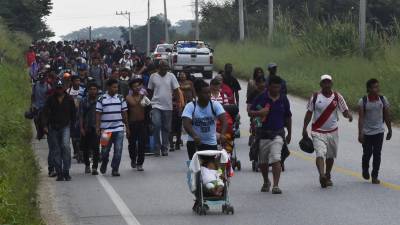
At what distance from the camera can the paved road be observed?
1365 centimetres

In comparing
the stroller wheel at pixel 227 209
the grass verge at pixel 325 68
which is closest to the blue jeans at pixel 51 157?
the stroller wheel at pixel 227 209

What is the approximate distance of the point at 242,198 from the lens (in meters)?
15.6

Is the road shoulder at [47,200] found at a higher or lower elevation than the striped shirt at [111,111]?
lower

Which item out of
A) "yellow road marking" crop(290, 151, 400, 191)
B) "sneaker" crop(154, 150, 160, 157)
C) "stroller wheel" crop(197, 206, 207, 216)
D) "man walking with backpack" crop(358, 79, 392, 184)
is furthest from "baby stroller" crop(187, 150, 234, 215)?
"sneaker" crop(154, 150, 160, 157)

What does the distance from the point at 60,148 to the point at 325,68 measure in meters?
28.9

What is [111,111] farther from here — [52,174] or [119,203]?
[119,203]

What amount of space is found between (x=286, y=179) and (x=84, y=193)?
3.29 metres

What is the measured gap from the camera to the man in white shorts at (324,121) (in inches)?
648

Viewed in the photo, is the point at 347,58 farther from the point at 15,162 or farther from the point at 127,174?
the point at 15,162

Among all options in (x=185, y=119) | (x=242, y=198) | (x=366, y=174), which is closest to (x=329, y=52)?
(x=366, y=174)

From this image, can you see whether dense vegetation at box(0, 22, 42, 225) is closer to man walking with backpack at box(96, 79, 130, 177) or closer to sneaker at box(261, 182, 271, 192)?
man walking with backpack at box(96, 79, 130, 177)

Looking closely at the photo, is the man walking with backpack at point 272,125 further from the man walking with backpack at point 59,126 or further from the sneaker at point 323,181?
the man walking with backpack at point 59,126

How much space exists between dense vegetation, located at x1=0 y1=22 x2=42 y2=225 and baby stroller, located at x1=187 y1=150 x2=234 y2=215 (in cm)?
195

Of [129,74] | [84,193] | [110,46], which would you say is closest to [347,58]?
[110,46]
